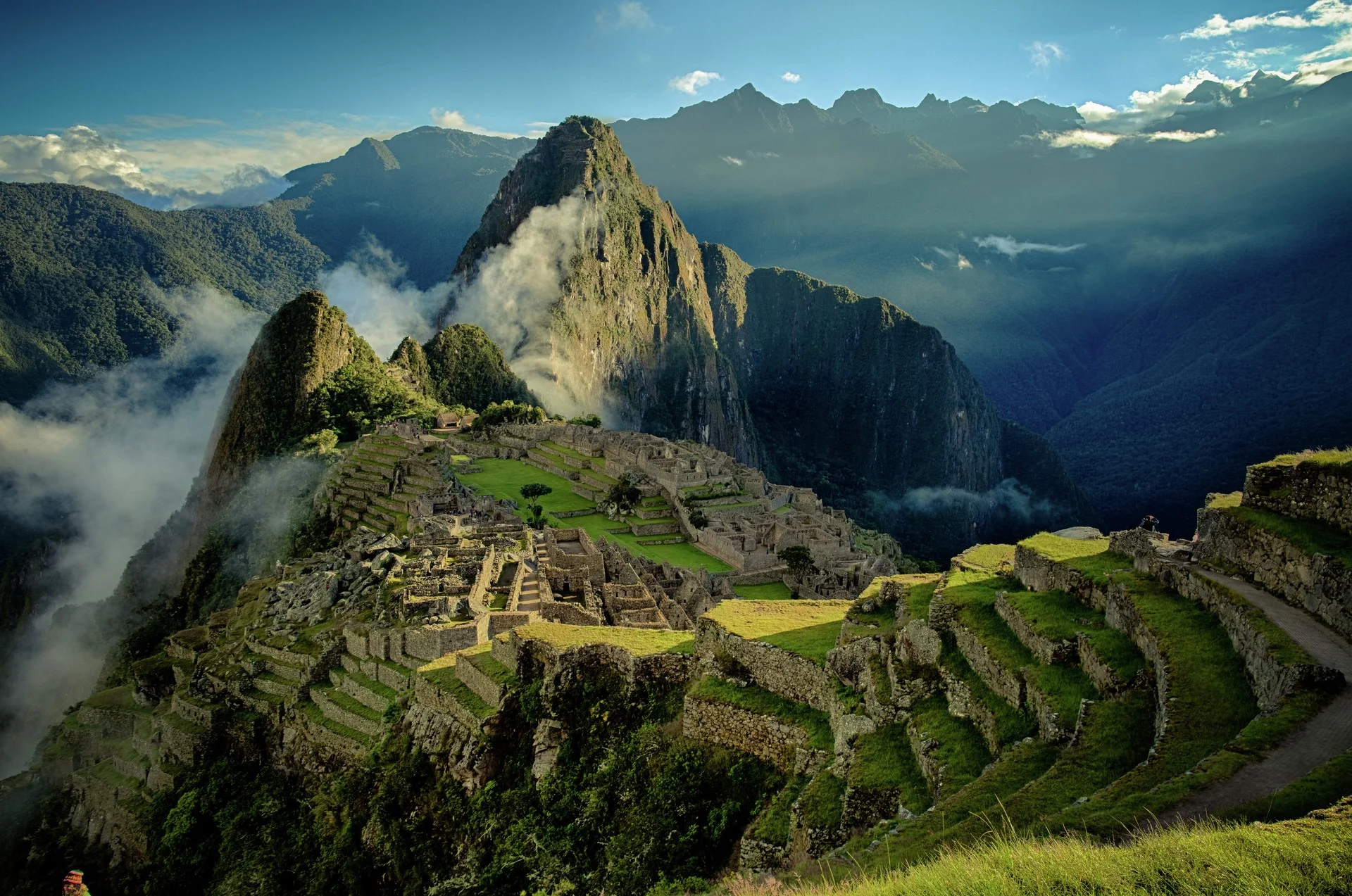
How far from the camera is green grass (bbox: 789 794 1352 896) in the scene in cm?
541

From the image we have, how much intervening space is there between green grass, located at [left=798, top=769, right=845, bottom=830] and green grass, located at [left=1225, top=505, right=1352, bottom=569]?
650 centimetres

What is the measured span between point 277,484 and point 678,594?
4767cm

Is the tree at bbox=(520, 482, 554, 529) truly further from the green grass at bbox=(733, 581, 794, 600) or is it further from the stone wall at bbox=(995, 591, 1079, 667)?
the stone wall at bbox=(995, 591, 1079, 667)

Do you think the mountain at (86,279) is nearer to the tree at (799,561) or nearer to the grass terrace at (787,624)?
the tree at (799,561)

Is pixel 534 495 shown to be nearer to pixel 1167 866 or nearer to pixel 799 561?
pixel 799 561

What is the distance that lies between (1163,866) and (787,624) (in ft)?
30.2

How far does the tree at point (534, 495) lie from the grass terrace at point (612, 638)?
3215 centimetres

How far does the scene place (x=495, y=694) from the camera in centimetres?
1523

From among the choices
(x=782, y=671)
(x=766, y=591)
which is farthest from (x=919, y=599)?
(x=766, y=591)

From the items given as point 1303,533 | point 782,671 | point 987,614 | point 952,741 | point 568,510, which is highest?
point 1303,533

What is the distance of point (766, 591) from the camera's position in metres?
43.1

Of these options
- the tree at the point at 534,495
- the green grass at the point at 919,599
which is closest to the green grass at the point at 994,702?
the green grass at the point at 919,599

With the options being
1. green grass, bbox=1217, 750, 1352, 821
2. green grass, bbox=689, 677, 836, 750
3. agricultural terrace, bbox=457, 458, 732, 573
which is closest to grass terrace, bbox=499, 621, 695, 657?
green grass, bbox=689, 677, 836, 750

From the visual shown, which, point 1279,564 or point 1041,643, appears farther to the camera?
point 1279,564
